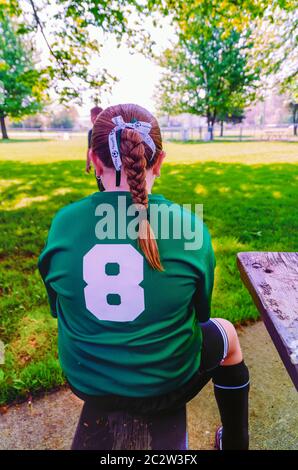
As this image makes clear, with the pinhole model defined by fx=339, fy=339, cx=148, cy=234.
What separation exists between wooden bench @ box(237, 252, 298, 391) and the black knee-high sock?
281 millimetres

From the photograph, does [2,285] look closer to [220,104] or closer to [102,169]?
[102,169]

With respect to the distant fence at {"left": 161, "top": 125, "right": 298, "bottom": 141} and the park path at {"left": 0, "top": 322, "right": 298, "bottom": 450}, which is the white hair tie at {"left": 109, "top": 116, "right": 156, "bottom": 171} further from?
the distant fence at {"left": 161, "top": 125, "right": 298, "bottom": 141}

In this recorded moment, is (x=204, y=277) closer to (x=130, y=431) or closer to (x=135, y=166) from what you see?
(x=135, y=166)

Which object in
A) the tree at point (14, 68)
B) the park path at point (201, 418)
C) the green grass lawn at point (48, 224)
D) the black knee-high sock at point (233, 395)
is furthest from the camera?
the tree at point (14, 68)

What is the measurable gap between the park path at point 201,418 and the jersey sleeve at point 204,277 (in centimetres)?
95

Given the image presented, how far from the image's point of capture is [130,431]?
1109 millimetres

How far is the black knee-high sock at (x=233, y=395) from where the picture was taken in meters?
1.47

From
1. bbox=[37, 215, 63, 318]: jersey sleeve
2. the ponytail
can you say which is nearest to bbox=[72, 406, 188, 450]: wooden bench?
bbox=[37, 215, 63, 318]: jersey sleeve

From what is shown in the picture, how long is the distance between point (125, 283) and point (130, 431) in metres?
0.49

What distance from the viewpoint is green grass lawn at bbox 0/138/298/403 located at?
8.34ft

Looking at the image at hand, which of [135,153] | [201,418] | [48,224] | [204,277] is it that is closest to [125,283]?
[204,277]

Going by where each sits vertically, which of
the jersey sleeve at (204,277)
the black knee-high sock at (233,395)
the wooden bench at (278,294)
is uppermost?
the jersey sleeve at (204,277)

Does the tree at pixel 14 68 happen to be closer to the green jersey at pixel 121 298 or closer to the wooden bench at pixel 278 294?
the wooden bench at pixel 278 294

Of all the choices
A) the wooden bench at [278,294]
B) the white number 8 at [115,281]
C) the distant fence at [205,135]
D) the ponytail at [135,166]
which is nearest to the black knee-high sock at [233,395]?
the wooden bench at [278,294]
